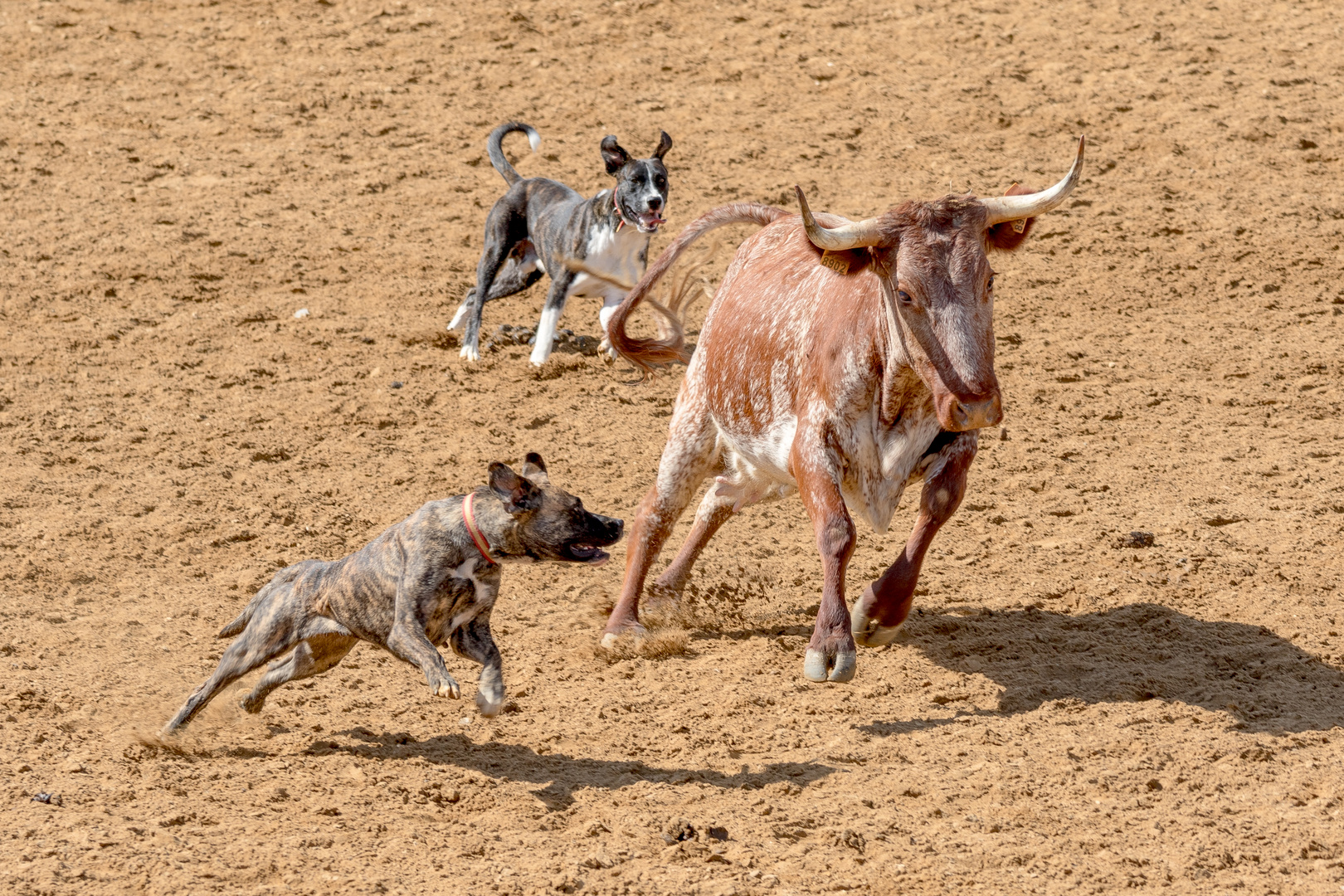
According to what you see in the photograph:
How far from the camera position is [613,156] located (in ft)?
39.1

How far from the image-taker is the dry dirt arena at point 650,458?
19.0 feet

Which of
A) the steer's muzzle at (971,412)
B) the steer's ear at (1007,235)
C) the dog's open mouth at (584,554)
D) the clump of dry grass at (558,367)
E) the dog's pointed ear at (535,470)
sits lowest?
the clump of dry grass at (558,367)

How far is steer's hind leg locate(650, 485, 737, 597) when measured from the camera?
797cm

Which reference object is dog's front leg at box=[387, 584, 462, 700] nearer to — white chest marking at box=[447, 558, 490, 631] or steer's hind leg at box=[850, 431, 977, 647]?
white chest marking at box=[447, 558, 490, 631]

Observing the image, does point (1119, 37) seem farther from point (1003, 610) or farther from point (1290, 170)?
point (1003, 610)

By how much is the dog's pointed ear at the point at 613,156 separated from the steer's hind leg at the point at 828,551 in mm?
5423

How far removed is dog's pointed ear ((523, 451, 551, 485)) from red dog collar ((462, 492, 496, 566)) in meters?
0.29

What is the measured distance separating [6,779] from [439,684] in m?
1.73

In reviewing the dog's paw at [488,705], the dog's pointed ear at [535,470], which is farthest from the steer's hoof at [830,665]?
the dog's pointed ear at [535,470]

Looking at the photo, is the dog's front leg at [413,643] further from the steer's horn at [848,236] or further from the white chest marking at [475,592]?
the steer's horn at [848,236]

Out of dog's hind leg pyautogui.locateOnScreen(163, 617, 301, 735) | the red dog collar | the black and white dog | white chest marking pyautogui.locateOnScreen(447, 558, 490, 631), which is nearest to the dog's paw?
white chest marking pyautogui.locateOnScreen(447, 558, 490, 631)

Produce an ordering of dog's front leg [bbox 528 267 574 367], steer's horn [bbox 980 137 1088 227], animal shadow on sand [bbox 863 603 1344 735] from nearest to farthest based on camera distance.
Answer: steer's horn [bbox 980 137 1088 227] < animal shadow on sand [bbox 863 603 1344 735] < dog's front leg [bbox 528 267 574 367]

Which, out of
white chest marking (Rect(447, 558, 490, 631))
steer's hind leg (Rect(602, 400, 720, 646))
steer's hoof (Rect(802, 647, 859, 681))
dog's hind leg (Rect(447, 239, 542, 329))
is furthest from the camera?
dog's hind leg (Rect(447, 239, 542, 329))

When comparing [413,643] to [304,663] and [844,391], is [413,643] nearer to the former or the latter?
[304,663]
